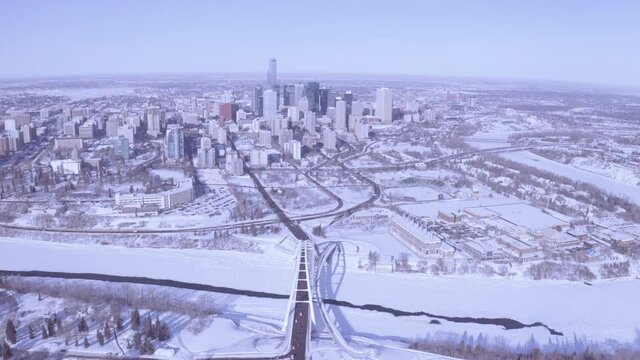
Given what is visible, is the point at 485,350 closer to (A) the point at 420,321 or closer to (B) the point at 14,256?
(A) the point at 420,321

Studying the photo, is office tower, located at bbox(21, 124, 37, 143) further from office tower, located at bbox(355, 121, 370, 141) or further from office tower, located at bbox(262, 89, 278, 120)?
office tower, located at bbox(355, 121, 370, 141)

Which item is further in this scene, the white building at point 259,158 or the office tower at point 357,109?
the office tower at point 357,109

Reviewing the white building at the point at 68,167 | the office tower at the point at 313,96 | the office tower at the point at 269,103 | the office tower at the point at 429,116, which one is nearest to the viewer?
the white building at the point at 68,167

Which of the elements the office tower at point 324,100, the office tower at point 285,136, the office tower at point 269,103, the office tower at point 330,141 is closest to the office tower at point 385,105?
the office tower at point 324,100

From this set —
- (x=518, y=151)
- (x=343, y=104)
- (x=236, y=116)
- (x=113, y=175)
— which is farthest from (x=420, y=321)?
(x=236, y=116)

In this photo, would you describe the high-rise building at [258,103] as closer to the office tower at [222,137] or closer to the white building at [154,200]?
the office tower at [222,137]

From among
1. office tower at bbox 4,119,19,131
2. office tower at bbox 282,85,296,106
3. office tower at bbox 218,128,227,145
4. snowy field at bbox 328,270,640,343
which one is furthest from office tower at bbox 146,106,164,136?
snowy field at bbox 328,270,640,343

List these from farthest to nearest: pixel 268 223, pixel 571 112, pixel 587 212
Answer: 1. pixel 571 112
2. pixel 587 212
3. pixel 268 223

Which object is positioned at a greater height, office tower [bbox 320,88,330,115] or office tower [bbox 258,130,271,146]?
office tower [bbox 320,88,330,115]
